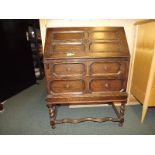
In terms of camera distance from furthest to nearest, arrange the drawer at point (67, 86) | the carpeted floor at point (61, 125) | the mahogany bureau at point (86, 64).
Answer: the carpeted floor at point (61, 125), the drawer at point (67, 86), the mahogany bureau at point (86, 64)

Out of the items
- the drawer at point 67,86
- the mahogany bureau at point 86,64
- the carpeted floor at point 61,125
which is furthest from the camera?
the carpeted floor at point 61,125

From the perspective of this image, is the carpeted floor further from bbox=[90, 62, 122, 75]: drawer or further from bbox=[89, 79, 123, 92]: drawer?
bbox=[90, 62, 122, 75]: drawer

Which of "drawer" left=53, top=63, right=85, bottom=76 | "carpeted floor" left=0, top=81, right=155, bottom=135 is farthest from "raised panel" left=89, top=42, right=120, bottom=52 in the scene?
"carpeted floor" left=0, top=81, right=155, bottom=135

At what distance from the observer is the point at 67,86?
5.70 feet

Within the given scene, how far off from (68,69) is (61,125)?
3.21 ft

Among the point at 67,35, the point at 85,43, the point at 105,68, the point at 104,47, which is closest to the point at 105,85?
the point at 105,68

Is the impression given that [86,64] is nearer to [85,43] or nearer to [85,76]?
[85,76]

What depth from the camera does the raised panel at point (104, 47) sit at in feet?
5.52

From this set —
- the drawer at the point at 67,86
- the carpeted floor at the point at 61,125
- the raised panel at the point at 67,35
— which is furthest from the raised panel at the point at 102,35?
the carpeted floor at the point at 61,125

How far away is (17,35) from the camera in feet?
10.4

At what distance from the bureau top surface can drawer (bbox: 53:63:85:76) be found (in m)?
0.11

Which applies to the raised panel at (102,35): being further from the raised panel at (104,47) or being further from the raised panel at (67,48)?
the raised panel at (67,48)

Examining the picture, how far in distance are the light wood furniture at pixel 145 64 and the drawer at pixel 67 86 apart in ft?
3.06
